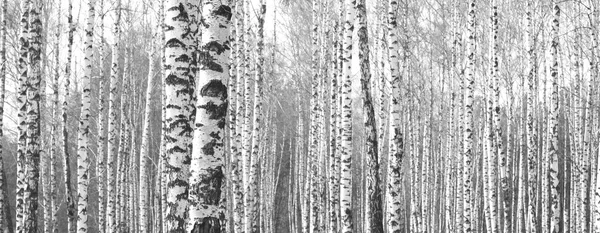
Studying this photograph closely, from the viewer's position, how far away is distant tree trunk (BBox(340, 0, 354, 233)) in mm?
8172

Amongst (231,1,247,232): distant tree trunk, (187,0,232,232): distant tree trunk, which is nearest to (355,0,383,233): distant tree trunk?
(231,1,247,232): distant tree trunk

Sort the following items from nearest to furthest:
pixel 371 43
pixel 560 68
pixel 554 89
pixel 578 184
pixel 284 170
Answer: pixel 554 89
pixel 578 184
pixel 560 68
pixel 371 43
pixel 284 170

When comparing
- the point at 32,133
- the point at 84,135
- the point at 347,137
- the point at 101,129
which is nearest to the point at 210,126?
the point at 347,137

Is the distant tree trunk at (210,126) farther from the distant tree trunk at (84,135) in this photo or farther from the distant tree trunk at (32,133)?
the distant tree trunk at (32,133)

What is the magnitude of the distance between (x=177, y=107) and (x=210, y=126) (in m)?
0.77

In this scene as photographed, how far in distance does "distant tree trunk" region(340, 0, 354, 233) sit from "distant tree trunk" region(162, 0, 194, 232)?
3262 millimetres

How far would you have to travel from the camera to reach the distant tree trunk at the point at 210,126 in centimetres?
441

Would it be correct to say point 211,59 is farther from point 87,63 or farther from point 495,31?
point 495,31

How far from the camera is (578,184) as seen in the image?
14.5 metres

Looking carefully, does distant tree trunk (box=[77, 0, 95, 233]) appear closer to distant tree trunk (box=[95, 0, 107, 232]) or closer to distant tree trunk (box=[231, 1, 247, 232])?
distant tree trunk (box=[95, 0, 107, 232])

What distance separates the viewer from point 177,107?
511 cm

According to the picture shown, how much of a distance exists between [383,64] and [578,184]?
5784mm

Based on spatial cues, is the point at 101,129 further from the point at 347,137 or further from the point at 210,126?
the point at 210,126

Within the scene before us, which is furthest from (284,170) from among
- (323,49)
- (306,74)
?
(323,49)
